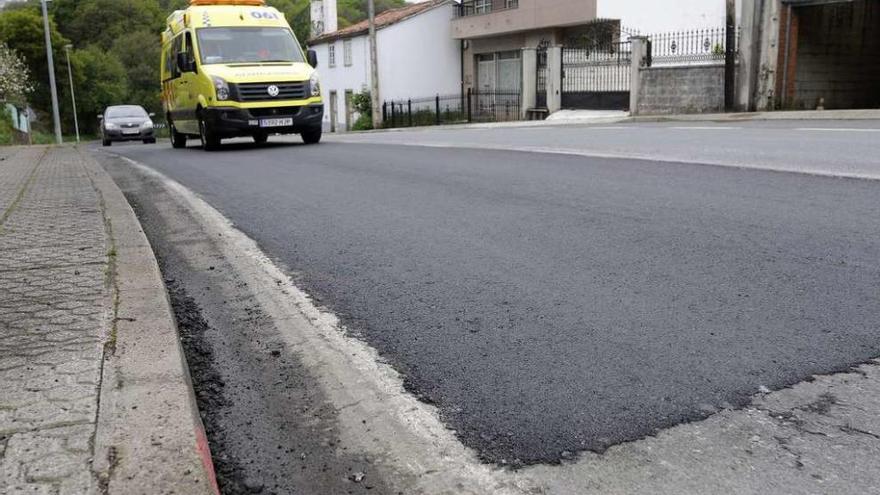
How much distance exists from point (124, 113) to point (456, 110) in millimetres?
15634

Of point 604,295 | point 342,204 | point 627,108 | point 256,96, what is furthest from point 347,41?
point 604,295

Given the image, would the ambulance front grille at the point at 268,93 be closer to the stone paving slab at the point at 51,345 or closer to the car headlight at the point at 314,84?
the car headlight at the point at 314,84

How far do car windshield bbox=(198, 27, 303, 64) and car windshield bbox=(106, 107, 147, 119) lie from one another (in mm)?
15691

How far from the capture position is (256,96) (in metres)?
14.8

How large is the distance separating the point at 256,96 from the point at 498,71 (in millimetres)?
26093

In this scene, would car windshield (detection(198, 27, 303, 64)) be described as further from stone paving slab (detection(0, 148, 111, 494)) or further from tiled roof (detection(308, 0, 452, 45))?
tiled roof (detection(308, 0, 452, 45))

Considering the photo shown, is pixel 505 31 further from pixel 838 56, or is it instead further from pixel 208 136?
pixel 208 136

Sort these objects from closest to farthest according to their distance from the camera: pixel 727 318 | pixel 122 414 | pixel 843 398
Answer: pixel 122 414, pixel 843 398, pixel 727 318

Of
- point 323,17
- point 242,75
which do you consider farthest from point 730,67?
point 323,17

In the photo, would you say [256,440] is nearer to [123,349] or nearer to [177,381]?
[177,381]

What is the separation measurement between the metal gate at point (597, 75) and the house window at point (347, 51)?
1760 cm

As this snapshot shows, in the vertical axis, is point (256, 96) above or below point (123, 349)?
above

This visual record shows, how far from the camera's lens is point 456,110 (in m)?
38.6

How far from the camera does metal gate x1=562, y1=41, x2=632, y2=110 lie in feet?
91.8
